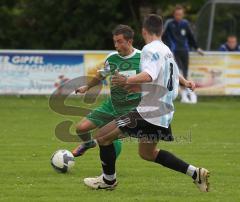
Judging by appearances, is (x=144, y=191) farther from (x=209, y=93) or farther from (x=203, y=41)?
(x=203, y=41)

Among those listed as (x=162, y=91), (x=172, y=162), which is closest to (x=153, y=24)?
(x=162, y=91)

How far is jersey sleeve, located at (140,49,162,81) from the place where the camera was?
802cm

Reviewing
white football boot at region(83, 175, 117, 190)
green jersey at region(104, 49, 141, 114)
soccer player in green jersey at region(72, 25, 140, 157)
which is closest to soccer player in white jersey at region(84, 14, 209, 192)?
white football boot at region(83, 175, 117, 190)

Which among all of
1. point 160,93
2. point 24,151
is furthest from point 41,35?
point 160,93

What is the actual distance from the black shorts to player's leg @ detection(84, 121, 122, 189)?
111 mm

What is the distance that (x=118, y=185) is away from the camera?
9008 mm

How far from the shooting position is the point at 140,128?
8.33 metres

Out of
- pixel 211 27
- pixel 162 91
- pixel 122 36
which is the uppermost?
pixel 122 36

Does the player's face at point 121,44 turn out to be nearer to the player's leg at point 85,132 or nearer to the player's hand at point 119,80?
the player's leg at point 85,132

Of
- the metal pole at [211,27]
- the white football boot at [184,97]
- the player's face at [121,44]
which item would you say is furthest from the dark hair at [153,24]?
the metal pole at [211,27]

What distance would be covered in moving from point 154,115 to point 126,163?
2560 millimetres

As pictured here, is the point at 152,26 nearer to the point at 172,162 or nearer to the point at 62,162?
the point at 172,162

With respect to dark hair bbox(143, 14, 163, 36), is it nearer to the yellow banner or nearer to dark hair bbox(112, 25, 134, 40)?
dark hair bbox(112, 25, 134, 40)

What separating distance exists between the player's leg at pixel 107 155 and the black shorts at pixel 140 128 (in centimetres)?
11
